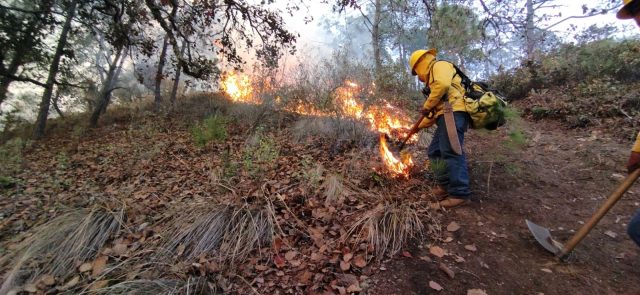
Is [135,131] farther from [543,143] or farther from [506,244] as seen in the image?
[543,143]

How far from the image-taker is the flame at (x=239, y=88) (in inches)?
367

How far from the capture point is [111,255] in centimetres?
292

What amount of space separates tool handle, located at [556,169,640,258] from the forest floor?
13 centimetres

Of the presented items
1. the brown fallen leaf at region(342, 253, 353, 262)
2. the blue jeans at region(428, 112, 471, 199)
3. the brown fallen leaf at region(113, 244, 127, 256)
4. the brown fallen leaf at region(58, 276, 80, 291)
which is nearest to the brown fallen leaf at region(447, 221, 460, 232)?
the blue jeans at region(428, 112, 471, 199)

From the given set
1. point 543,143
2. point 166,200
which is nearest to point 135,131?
point 166,200

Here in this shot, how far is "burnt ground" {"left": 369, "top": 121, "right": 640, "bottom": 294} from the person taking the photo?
93.0 inches

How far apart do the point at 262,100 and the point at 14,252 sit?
20.6ft

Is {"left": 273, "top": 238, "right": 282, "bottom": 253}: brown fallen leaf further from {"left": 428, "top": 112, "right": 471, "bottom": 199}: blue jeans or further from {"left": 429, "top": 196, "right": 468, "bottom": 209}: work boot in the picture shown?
{"left": 428, "top": 112, "right": 471, "bottom": 199}: blue jeans

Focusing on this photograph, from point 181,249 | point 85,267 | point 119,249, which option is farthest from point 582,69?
point 85,267

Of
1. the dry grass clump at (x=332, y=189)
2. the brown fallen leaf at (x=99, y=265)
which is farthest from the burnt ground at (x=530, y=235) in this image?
the brown fallen leaf at (x=99, y=265)

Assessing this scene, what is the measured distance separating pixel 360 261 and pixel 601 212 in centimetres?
195

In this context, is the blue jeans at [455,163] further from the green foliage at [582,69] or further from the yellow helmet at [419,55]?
the green foliage at [582,69]

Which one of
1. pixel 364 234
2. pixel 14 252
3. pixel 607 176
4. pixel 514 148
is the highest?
pixel 514 148

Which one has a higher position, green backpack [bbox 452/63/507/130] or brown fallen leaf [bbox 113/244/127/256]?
green backpack [bbox 452/63/507/130]
